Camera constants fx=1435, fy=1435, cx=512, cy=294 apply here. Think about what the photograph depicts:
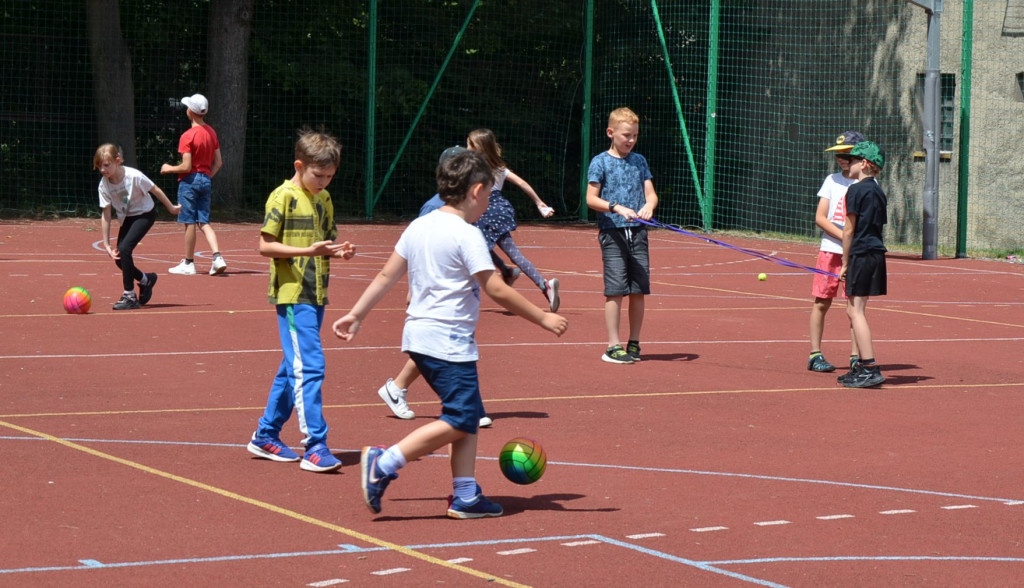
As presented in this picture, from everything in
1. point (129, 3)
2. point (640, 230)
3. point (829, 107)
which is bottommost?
point (640, 230)

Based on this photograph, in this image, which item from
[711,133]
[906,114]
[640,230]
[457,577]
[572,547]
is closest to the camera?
[457,577]

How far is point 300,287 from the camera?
23.9 ft

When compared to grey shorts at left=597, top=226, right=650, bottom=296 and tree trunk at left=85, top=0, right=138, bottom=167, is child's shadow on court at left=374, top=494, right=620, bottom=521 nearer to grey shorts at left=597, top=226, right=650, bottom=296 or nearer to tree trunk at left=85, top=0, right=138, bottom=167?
grey shorts at left=597, top=226, right=650, bottom=296

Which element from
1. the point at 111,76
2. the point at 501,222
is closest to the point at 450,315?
the point at 501,222

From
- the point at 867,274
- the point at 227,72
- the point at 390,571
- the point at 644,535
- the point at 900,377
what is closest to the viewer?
the point at 390,571

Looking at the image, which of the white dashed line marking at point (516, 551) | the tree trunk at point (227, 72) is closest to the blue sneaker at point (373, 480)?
the white dashed line marking at point (516, 551)

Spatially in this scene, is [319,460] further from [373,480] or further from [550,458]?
[550,458]

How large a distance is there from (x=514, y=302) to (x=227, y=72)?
2164cm

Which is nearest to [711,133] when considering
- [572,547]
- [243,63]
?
[243,63]

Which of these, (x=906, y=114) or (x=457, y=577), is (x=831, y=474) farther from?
(x=906, y=114)

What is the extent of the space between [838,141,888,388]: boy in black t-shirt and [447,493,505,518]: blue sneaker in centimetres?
453

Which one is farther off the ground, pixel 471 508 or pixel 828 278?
pixel 828 278

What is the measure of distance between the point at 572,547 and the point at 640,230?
5.67 metres

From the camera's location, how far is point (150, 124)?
27.2m
